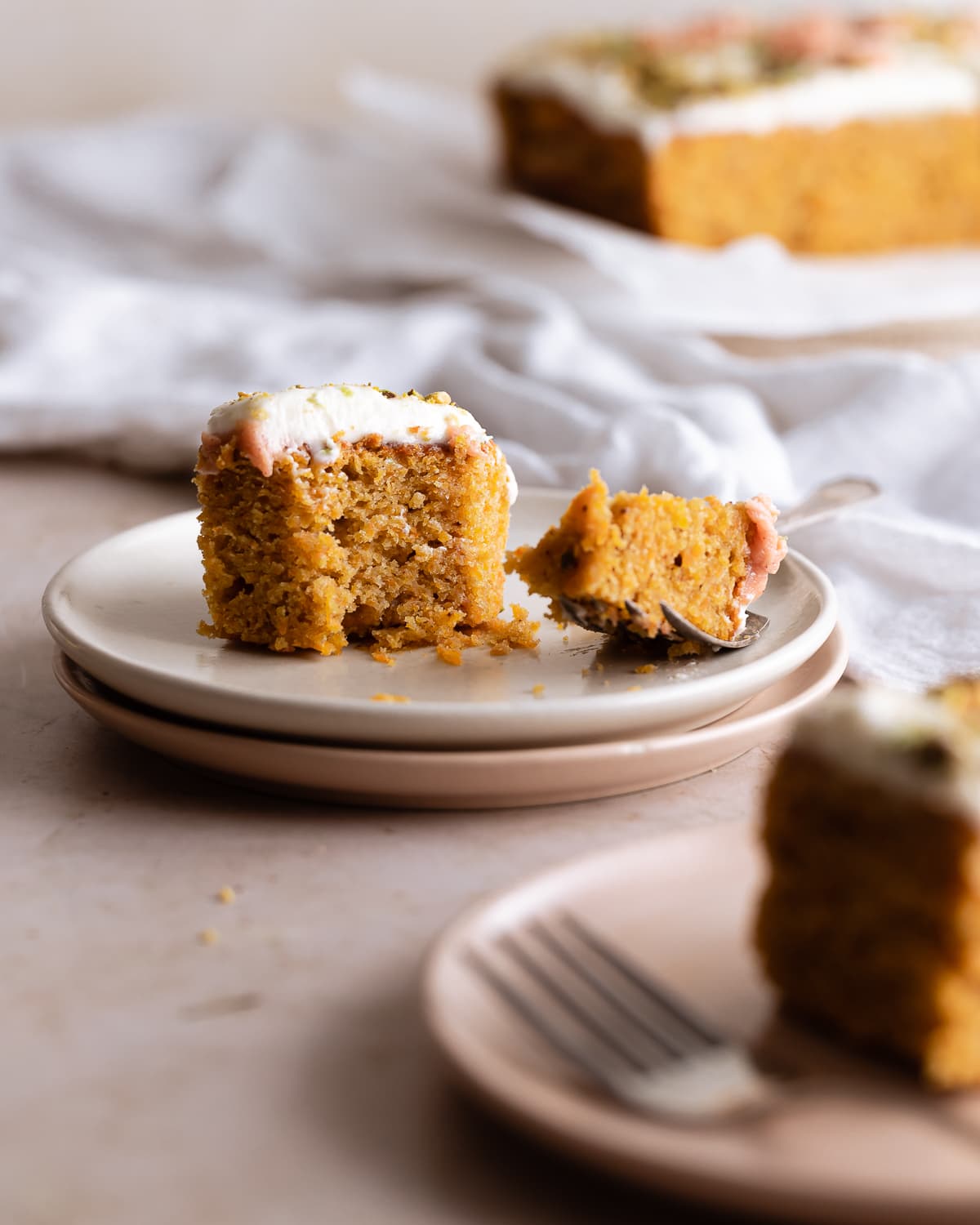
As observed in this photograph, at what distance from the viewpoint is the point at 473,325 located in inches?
117

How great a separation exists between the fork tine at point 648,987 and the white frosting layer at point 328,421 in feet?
2.33

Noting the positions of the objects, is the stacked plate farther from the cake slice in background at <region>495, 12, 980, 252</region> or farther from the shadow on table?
the cake slice in background at <region>495, 12, 980, 252</region>

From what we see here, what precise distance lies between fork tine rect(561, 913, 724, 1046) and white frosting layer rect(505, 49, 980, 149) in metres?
2.49

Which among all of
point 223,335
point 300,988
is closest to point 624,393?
point 223,335

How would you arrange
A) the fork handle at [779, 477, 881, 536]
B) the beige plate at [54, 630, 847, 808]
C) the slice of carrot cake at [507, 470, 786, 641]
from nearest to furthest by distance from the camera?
1. the beige plate at [54, 630, 847, 808]
2. the slice of carrot cake at [507, 470, 786, 641]
3. the fork handle at [779, 477, 881, 536]

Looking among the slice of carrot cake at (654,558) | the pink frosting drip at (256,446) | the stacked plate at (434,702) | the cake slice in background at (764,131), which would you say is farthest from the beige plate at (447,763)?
the cake slice in background at (764,131)

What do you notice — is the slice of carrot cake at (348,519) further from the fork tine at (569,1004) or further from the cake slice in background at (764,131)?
the cake slice in background at (764,131)

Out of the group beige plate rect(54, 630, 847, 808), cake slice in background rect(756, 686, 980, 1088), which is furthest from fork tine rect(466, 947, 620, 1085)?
beige plate rect(54, 630, 847, 808)

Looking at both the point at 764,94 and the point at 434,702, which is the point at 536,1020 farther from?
the point at 764,94

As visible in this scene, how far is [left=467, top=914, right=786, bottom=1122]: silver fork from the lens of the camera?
91cm

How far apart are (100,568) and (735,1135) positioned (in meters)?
1.10

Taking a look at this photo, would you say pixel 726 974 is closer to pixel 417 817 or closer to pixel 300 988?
pixel 300 988

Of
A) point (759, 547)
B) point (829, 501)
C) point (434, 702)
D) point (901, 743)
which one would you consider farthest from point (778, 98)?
point (901, 743)

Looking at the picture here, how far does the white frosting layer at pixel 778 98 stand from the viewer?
329cm
